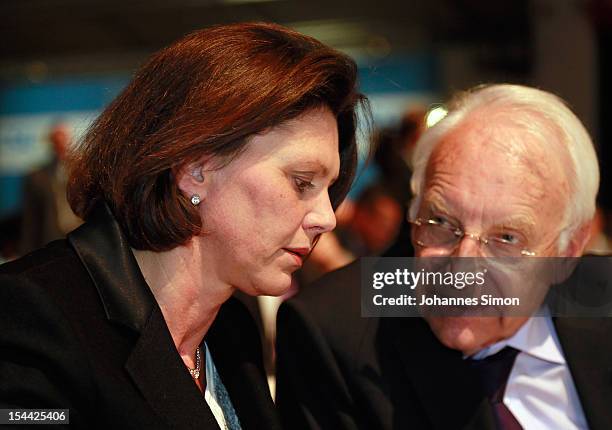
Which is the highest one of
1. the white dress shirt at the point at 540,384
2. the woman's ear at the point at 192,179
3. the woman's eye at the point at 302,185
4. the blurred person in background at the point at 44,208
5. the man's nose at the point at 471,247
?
the woman's ear at the point at 192,179

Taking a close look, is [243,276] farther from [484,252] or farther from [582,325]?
[582,325]

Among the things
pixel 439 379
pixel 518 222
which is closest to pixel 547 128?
pixel 518 222

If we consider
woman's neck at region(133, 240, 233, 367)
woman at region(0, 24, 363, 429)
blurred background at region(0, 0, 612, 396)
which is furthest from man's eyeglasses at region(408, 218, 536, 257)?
blurred background at region(0, 0, 612, 396)

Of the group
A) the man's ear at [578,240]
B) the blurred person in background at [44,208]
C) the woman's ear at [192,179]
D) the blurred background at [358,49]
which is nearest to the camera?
the woman's ear at [192,179]

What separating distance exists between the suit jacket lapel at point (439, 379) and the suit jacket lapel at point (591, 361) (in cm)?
20

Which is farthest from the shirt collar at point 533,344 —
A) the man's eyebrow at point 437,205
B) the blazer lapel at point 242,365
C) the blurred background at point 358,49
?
the blurred background at point 358,49

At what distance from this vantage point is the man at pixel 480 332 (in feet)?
5.46

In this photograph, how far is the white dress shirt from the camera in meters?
1.67

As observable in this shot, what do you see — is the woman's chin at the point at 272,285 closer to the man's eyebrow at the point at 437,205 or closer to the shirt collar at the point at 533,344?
the man's eyebrow at the point at 437,205

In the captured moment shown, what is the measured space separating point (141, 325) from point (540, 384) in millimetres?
857

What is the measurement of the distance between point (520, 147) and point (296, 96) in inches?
21.8

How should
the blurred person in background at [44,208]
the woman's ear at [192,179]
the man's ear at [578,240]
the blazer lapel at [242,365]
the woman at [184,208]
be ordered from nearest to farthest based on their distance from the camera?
the woman at [184,208] < the woman's ear at [192,179] < the blazer lapel at [242,365] < the man's ear at [578,240] < the blurred person in background at [44,208]

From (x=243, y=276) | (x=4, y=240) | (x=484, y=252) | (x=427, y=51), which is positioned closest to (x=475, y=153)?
(x=484, y=252)

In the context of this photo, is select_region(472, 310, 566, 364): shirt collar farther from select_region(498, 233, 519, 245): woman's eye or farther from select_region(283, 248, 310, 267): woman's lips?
select_region(283, 248, 310, 267): woman's lips
